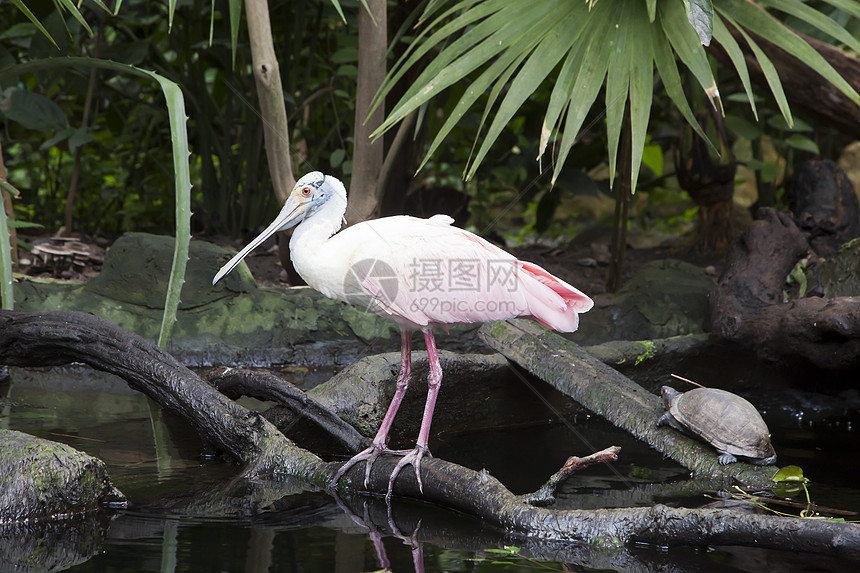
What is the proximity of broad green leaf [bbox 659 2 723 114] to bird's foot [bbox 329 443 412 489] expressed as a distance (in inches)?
69.2

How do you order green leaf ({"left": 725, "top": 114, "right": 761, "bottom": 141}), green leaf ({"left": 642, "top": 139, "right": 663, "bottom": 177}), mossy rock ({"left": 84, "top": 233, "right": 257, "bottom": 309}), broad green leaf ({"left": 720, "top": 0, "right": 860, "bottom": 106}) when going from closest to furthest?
1. broad green leaf ({"left": 720, "top": 0, "right": 860, "bottom": 106})
2. mossy rock ({"left": 84, "top": 233, "right": 257, "bottom": 309})
3. green leaf ({"left": 725, "top": 114, "right": 761, "bottom": 141})
4. green leaf ({"left": 642, "top": 139, "right": 663, "bottom": 177})

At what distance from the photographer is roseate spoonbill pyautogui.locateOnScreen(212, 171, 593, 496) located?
300cm

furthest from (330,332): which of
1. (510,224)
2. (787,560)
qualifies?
(510,224)

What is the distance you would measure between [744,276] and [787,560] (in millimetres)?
2345

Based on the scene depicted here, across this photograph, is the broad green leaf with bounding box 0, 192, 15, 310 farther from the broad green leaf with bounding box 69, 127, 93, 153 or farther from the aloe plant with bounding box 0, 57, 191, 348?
the broad green leaf with bounding box 69, 127, 93, 153

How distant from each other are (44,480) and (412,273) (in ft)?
4.47

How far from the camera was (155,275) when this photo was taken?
15.8 ft

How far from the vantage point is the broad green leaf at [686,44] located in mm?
3170

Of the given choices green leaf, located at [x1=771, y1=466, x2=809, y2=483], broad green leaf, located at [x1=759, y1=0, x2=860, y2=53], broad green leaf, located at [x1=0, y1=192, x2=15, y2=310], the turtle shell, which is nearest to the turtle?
the turtle shell

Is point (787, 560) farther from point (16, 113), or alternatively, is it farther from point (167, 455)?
point (16, 113)

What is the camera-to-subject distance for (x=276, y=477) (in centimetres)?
308

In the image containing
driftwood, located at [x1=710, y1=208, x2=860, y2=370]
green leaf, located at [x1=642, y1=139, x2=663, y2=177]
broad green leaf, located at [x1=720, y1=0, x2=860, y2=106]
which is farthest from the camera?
green leaf, located at [x1=642, y1=139, x2=663, y2=177]

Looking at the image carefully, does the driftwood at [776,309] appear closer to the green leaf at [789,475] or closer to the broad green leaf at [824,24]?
the green leaf at [789,475]

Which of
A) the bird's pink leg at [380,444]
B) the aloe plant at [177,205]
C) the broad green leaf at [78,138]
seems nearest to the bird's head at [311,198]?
the aloe plant at [177,205]
